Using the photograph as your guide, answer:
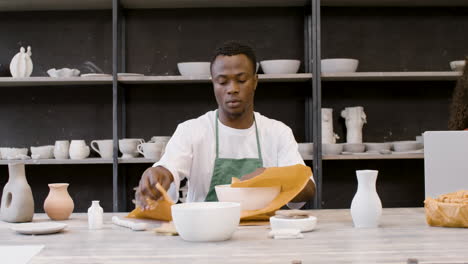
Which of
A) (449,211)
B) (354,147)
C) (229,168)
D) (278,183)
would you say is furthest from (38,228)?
(354,147)

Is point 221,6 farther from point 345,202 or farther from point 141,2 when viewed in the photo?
point 345,202

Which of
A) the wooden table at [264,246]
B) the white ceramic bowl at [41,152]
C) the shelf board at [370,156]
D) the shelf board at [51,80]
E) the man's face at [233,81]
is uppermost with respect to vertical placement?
the shelf board at [51,80]

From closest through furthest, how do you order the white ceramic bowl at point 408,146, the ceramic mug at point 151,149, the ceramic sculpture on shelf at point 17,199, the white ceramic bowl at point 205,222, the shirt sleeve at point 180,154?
1. the white ceramic bowl at point 205,222
2. the ceramic sculpture on shelf at point 17,199
3. the shirt sleeve at point 180,154
4. the ceramic mug at point 151,149
5. the white ceramic bowl at point 408,146

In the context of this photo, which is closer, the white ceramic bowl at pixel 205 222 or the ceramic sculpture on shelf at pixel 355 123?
the white ceramic bowl at pixel 205 222

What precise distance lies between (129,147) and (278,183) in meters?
1.74

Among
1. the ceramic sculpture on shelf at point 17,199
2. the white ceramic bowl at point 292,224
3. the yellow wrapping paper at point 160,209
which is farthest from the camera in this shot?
the ceramic sculpture on shelf at point 17,199

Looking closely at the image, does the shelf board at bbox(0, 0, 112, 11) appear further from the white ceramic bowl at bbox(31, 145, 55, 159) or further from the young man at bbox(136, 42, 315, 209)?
the young man at bbox(136, 42, 315, 209)

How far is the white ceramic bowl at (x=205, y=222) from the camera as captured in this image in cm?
135

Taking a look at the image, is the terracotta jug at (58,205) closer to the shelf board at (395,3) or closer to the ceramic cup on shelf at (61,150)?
the ceramic cup on shelf at (61,150)

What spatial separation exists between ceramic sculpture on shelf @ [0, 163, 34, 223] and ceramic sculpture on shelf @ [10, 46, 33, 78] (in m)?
1.76

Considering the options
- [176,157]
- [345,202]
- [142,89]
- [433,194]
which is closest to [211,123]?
[176,157]

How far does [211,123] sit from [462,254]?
1.44m

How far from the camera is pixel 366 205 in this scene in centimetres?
157

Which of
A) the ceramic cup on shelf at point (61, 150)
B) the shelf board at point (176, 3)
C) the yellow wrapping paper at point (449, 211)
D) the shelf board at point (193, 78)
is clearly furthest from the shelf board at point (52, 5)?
the yellow wrapping paper at point (449, 211)
